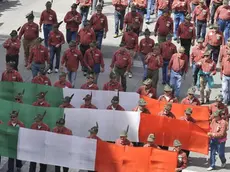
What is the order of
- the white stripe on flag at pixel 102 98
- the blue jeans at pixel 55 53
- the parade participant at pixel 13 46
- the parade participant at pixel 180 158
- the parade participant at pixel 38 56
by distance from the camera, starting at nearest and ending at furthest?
1. the parade participant at pixel 180 158
2. the white stripe on flag at pixel 102 98
3. the parade participant at pixel 38 56
4. the parade participant at pixel 13 46
5. the blue jeans at pixel 55 53

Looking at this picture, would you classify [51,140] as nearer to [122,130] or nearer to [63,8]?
[122,130]

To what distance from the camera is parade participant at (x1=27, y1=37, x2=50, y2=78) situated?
19516mm

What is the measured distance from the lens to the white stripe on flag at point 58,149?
1488 centimetres

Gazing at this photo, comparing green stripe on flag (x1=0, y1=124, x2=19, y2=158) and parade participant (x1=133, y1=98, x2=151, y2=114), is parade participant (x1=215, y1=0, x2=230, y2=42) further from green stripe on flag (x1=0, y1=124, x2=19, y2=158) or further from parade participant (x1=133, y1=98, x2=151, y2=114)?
green stripe on flag (x1=0, y1=124, x2=19, y2=158)

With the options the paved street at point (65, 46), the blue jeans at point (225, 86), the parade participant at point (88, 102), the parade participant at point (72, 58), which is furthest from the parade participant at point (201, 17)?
the parade participant at point (88, 102)

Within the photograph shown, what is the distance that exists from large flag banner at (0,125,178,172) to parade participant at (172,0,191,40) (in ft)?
32.0

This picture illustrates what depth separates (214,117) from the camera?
1589 centimetres

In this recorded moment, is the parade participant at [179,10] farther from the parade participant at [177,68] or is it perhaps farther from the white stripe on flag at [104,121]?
the white stripe on flag at [104,121]

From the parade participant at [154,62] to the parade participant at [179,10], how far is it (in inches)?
178

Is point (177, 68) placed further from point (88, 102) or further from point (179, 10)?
point (179, 10)

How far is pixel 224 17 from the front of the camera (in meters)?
23.1

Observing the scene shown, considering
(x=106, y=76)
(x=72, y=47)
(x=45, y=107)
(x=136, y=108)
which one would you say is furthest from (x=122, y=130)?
(x=106, y=76)

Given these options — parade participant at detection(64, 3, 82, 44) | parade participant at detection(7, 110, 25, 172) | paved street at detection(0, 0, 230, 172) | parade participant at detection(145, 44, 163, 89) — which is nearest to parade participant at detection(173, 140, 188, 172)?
paved street at detection(0, 0, 230, 172)

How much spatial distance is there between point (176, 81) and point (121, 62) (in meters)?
1.62
